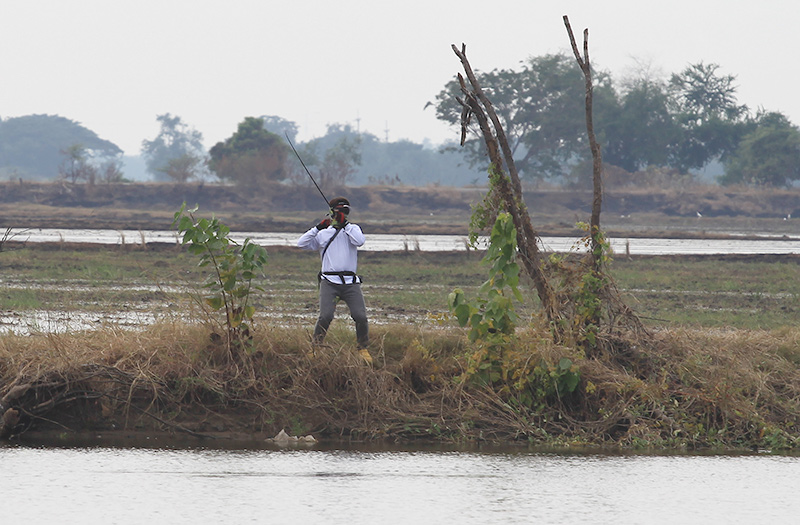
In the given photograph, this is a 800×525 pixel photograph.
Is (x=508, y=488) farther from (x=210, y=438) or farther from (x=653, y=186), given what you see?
(x=653, y=186)

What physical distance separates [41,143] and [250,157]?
76.3m

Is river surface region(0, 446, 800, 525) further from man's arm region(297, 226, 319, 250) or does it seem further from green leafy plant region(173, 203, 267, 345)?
man's arm region(297, 226, 319, 250)

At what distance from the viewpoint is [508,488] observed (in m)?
7.45

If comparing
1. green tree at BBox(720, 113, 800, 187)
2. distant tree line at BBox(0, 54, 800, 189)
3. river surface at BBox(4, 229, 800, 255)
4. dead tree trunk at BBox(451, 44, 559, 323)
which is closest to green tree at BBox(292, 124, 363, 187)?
distant tree line at BBox(0, 54, 800, 189)

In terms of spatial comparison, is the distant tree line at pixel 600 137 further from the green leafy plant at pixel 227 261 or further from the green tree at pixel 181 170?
the green leafy plant at pixel 227 261

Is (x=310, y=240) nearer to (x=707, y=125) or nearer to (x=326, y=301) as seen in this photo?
(x=326, y=301)

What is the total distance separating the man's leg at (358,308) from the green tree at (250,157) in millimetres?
63467

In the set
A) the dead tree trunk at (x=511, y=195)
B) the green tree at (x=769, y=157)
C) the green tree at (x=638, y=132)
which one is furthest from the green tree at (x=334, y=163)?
the dead tree trunk at (x=511, y=195)

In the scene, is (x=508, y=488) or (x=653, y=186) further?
(x=653, y=186)

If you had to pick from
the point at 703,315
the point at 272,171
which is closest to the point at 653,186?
the point at 272,171

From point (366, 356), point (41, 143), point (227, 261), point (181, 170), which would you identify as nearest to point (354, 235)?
point (366, 356)

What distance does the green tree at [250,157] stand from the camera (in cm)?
7356

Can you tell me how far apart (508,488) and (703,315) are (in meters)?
11.6

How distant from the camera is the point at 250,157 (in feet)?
243
